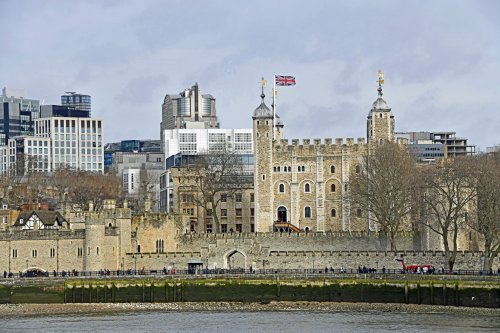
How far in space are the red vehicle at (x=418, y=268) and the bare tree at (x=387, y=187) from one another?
6.25 metres

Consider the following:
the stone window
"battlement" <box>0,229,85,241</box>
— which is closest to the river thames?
"battlement" <box>0,229,85,241</box>

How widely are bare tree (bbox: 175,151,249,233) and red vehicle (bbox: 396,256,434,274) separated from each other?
87.6 ft

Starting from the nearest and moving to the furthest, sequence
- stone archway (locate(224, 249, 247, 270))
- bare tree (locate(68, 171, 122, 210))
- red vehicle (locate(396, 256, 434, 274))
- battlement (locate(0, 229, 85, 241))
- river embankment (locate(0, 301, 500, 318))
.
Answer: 1. river embankment (locate(0, 301, 500, 318))
2. red vehicle (locate(396, 256, 434, 274))
3. battlement (locate(0, 229, 85, 241))
4. stone archway (locate(224, 249, 247, 270))
5. bare tree (locate(68, 171, 122, 210))

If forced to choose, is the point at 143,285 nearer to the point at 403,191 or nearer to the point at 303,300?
the point at 303,300

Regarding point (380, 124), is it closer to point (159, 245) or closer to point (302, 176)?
point (302, 176)

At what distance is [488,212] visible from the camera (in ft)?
377

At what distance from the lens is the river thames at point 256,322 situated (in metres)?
91.6

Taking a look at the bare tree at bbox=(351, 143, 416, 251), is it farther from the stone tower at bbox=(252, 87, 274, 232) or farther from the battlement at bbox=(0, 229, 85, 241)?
the battlement at bbox=(0, 229, 85, 241)

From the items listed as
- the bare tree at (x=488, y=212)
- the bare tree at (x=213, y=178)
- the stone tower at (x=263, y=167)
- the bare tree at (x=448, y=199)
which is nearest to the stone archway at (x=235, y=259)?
the bare tree at (x=448, y=199)

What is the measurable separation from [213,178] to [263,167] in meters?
5.07

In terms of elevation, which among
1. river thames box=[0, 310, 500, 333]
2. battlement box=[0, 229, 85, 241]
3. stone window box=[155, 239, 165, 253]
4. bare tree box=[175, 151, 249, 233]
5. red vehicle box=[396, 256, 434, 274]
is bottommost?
river thames box=[0, 310, 500, 333]

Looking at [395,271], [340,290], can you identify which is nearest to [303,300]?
[340,290]

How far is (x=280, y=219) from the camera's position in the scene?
475 feet

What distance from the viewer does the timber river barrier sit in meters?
105
